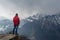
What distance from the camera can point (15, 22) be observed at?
1460 inches

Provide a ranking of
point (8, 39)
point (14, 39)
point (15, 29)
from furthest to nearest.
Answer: point (15, 29) → point (14, 39) → point (8, 39)

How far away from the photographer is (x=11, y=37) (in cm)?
3388

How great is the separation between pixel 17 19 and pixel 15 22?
25.2 inches

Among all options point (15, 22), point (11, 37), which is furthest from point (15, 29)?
point (11, 37)

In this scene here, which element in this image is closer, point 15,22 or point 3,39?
point 3,39

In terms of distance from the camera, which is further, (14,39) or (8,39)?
(14,39)

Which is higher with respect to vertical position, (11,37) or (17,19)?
(17,19)

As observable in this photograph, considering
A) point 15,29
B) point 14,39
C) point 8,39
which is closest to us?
point 8,39

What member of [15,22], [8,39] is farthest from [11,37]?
[15,22]

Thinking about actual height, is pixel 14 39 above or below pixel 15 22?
below

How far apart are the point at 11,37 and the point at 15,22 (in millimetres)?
4013

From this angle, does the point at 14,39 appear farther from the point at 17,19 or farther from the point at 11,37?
the point at 17,19

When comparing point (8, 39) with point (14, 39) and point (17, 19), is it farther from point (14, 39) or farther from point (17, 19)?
point (17, 19)

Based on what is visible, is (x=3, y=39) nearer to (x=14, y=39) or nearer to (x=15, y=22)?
(x=14, y=39)
